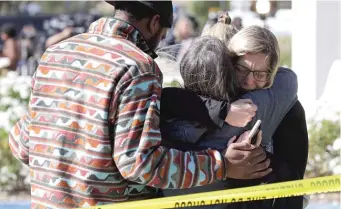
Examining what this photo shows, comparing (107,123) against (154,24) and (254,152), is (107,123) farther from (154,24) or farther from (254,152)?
(254,152)

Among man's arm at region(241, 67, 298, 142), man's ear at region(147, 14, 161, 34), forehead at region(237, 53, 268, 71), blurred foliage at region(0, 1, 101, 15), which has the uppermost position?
man's ear at region(147, 14, 161, 34)

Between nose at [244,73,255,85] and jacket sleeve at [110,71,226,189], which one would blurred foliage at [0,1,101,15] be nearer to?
nose at [244,73,255,85]

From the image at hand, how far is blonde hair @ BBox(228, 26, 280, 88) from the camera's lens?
2.59 meters

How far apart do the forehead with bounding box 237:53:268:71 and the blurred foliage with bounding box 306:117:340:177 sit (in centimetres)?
361

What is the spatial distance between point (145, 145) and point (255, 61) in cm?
57

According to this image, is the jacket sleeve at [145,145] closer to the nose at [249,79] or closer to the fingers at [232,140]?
the fingers at [232,140]

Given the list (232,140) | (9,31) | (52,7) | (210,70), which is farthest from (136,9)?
(52,7)

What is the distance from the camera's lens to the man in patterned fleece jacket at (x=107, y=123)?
231 centimetres

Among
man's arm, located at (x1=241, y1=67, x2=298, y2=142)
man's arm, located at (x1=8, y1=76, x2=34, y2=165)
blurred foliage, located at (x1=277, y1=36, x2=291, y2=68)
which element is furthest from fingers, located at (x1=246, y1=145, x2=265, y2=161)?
blurred foliage, located at (x1=277, y1=36, x2=291, y2=68)

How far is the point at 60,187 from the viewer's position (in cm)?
246

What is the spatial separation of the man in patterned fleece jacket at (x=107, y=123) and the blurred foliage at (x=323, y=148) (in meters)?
3.76

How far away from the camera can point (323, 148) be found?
6.14 m

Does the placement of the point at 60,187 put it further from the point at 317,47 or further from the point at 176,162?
the point at 317,47

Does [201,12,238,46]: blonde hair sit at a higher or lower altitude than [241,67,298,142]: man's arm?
higher
